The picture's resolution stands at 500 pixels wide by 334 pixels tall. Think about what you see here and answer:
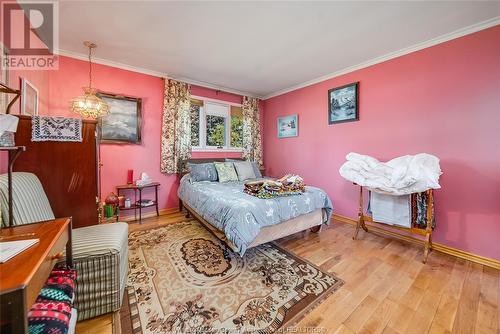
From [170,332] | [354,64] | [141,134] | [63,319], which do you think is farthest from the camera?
[141,134]

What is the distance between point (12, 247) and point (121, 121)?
2.83m

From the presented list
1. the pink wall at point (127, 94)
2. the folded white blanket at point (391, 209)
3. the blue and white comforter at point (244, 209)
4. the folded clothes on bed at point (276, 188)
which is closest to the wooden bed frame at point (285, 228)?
the blue and white comforter at point (244, 209)

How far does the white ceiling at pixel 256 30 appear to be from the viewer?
6.31 ft

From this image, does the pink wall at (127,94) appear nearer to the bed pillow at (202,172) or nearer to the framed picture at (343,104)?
the bed pillow at (202,172)

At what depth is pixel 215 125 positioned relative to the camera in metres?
4.31

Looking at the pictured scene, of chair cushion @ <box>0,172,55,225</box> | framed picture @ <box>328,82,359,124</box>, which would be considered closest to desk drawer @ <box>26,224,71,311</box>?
chair cushion @ <box>0,172,55,225</box>

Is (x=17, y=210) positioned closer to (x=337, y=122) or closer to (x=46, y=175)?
(x=46, y=175)

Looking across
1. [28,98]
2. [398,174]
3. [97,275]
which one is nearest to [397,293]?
[398,174]

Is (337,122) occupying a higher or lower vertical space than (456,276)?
higher

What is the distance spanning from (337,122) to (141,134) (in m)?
3.37

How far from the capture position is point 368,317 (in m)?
1.44

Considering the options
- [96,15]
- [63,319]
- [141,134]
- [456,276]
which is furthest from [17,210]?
[456,276]

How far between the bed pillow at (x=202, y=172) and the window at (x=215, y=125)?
72 cm

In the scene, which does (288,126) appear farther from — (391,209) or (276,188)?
(391,209)
